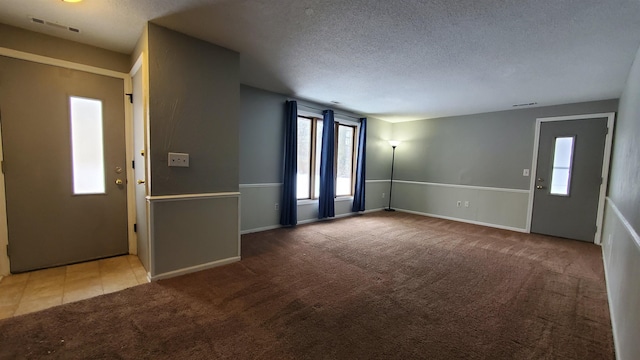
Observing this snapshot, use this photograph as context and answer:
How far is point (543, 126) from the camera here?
4.58 metres

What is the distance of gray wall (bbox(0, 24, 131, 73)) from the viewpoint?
236 cm

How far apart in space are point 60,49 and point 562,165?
7177 millimetres

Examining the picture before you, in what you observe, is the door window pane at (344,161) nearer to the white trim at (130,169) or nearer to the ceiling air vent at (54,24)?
the white trim at (130,169)

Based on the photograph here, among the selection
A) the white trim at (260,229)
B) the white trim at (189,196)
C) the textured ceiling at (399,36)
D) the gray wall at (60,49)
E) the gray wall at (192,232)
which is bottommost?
the white trim at (260,229)

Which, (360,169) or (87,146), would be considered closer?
(87,146)

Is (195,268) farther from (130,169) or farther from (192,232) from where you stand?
(130,169)

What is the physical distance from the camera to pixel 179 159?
2.52 metres

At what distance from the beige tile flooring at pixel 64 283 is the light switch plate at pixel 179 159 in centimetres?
117

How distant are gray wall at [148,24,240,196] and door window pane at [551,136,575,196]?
17.5 feet

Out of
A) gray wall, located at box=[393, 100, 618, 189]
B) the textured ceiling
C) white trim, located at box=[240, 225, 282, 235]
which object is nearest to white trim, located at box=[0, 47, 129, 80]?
the textured ceiling

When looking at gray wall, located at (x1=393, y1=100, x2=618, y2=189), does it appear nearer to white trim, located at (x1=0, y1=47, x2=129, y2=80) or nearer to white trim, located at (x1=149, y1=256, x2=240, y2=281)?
white trim, located at (x1=149, y1=256, x2=240, y2=281)

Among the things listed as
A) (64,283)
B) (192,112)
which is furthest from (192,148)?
(64,283)

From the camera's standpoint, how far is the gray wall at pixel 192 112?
2.39 meters

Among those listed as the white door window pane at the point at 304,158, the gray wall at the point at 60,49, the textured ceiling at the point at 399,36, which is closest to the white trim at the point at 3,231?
the gray wall at the point at 60,49
